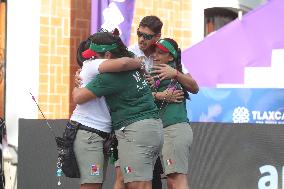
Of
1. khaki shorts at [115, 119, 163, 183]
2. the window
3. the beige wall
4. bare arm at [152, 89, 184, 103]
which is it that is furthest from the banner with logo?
khaki shorts at [115, 119, 163, 183]

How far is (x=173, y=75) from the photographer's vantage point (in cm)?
587

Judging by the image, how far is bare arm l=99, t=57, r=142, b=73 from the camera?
5.16 metres

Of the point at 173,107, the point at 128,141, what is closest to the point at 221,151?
the point at 173,107

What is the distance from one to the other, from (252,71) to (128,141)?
4801 millimetres

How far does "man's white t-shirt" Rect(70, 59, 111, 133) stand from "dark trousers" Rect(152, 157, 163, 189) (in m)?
0.88

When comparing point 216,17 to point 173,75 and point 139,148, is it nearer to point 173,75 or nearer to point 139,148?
point 173,75

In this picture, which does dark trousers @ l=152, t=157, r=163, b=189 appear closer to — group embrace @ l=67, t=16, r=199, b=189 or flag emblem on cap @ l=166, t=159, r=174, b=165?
flag emblem on cap @ l=166, t=159, r=174, b=165

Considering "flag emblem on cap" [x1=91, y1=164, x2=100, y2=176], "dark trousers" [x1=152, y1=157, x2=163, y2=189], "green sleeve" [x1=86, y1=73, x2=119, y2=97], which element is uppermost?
"green sleeve" [x1=86, y1=73, x2=119, y2=97]

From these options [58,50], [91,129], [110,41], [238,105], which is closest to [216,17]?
[238,105]

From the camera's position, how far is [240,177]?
714cm

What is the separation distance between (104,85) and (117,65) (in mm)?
178

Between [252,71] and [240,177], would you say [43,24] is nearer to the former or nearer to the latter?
[252,71]

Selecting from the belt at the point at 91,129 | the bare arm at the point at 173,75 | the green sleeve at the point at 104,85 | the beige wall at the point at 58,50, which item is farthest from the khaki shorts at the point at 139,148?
the beige wall at the point at 58,50

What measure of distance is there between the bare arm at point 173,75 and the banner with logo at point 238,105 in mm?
3299
